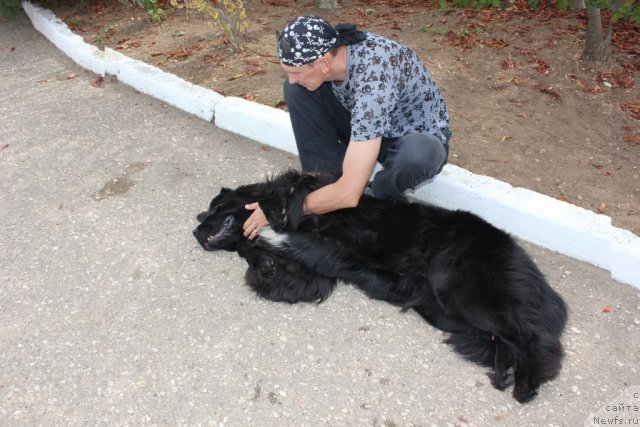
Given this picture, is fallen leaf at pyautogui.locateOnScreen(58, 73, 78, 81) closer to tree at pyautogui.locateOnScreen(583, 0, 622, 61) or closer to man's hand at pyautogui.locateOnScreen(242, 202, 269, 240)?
man's hand at pyautogui.locateOnScreen(242, 202, 269, 240)

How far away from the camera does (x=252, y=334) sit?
2588mm

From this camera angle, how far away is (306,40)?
7.44 feet

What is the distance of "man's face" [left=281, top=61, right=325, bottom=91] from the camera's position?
2385 mm

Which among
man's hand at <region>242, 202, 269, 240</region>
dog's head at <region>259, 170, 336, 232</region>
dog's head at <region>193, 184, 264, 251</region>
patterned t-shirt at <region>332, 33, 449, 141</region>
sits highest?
patterned t-shirt at <region>332, 33, 449, 141</region>

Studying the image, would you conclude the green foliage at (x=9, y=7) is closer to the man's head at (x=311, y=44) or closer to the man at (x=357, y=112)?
the man at (x=357, y=112)

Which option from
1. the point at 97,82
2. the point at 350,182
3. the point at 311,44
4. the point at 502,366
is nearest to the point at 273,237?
the point at 350,182

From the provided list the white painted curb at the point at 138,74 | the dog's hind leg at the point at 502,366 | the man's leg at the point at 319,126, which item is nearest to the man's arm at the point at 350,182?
the man's leg at the point at 319,126

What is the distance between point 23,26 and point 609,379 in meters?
7.94

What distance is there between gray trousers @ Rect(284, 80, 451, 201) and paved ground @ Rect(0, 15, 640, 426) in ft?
2.20

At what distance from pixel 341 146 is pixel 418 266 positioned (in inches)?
42.3

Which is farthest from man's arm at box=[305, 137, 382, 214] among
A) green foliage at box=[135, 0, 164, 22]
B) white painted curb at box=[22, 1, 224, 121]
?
green foliage at box=[135, 0, 164, 22]

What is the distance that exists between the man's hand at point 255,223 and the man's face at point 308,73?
0.76 m

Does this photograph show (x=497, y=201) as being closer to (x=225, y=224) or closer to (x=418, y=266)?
(x=418, y=266)

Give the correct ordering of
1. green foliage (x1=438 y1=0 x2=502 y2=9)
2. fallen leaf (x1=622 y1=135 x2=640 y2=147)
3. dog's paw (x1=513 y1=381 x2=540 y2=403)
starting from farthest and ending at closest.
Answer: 1. green foliage (x1=438 y1=0 x2=502 y2=9)
2. fallen leaf (x1=622 y1=135 x2=640 y2=147)
3. dog's paw (x1=513 y1=381 x2=540 y2=403)
